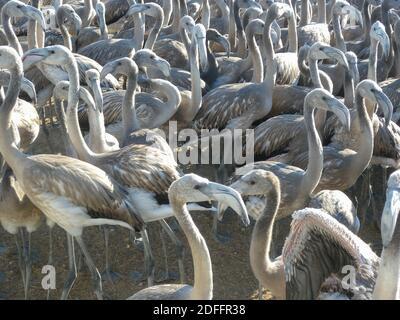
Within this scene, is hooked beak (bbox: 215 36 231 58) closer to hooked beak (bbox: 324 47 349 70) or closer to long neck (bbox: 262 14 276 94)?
long neck (bbox: 262 14 276 94)

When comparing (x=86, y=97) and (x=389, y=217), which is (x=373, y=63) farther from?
(x=389, y=217)

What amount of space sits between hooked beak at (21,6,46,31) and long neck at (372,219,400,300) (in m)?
6.57

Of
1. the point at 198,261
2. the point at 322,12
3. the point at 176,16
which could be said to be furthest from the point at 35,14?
the point at 198,261

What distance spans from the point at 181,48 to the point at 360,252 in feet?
21.6

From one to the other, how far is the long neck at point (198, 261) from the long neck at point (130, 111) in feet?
10.1

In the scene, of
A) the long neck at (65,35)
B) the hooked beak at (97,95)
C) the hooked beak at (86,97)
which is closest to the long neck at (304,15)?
the long neck at (65,35)

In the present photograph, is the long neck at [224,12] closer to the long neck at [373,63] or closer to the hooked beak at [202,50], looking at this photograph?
the hooked beak at [202,50]

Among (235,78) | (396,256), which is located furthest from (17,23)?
(396,256)

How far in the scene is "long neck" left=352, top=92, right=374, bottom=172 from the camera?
8844 millimetres

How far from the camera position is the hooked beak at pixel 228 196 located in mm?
6098

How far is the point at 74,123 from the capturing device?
8.52m

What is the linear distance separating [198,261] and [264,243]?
108cm

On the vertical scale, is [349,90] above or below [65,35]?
below

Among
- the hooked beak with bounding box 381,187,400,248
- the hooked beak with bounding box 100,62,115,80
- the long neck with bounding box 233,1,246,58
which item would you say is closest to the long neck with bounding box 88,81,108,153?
the hooked beak with bounding box 100,62,115,80
